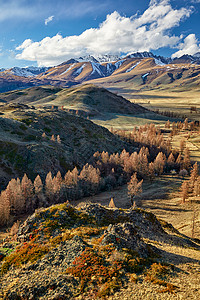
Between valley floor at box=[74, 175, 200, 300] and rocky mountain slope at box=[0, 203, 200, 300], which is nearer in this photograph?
valley floor at box=[74, 175, 200, 300]

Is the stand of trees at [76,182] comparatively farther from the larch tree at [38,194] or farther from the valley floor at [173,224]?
the valley floor at [173,224]

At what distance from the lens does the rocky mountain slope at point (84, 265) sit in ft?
64.8

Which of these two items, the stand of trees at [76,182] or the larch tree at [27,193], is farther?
the larch tree at [27,193]

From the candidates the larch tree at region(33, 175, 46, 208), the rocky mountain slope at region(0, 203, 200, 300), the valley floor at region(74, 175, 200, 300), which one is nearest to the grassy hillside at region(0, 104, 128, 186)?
the larch tree at region(33, 175, 46, 208)

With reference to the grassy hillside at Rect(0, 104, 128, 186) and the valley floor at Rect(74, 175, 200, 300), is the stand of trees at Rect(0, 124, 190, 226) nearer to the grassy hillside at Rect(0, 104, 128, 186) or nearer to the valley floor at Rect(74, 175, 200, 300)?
the valley floor at Rect(74, 175, 200, 300)

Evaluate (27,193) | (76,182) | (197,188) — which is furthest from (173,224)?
(27,193)

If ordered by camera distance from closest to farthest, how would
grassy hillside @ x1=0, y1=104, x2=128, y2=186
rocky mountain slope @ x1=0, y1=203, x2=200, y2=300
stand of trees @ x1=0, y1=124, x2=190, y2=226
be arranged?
1. rocky mountain slope @ x1=0, y1=203, x2=200, y2=300
2. stand of trees @ x1=0, y1=124, x2=190, y2=226
3. grassy hillside @ x1=0, y1=104, x2=128, y2=186

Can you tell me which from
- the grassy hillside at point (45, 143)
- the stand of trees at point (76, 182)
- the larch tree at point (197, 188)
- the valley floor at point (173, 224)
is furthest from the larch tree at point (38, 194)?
the larch tree at point (197, 188)

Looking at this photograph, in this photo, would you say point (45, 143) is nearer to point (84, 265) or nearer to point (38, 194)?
point (38, 194)

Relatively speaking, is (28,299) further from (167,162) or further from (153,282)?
(167,162)

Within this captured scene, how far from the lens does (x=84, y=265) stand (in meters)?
22.8

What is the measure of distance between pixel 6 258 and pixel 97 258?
14350 mm

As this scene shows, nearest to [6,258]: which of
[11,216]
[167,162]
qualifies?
[11,216]

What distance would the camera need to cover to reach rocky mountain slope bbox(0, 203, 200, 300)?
778 inches
